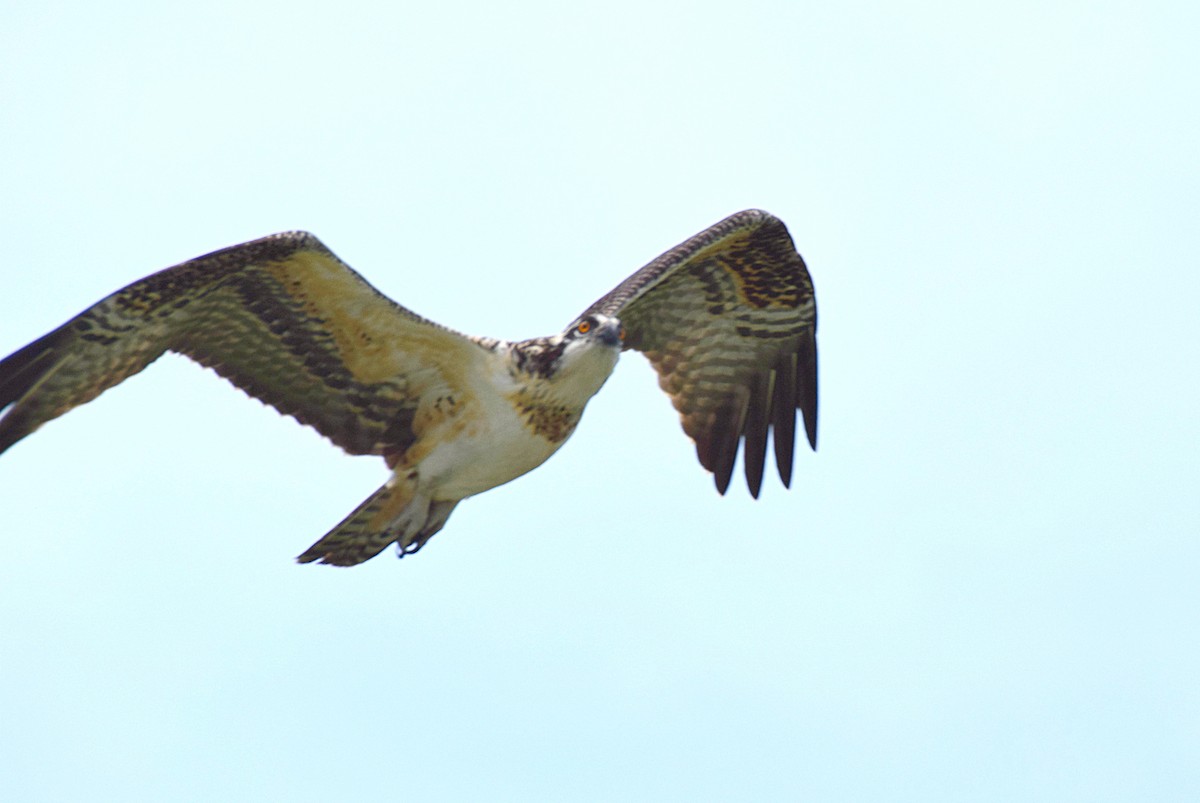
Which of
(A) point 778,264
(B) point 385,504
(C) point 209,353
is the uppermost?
(A) point 778,264

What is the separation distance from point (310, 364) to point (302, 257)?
110cm

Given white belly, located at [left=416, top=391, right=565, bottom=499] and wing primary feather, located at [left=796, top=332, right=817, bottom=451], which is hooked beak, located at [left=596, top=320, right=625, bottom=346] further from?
wing primary feather, located at [left=796, top=332, right=817, bottom=451]

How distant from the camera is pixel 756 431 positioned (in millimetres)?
13664

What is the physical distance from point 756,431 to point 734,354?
56 cm

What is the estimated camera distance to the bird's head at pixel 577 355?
11.4m

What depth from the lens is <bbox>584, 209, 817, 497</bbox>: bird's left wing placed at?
44.0 ft

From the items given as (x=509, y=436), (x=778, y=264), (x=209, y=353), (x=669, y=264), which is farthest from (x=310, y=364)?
(x=778, y=264)

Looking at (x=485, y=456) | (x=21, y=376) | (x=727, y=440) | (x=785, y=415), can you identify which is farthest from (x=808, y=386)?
(x=21, y=376)

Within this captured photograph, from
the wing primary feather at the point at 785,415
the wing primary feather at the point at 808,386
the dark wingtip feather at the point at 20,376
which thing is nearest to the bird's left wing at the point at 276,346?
the dark wingtip feather at the point at 20,376

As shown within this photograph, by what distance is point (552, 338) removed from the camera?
1157cm

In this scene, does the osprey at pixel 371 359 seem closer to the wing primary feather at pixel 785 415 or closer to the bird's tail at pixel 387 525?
the bird's tail at pixel 387 525

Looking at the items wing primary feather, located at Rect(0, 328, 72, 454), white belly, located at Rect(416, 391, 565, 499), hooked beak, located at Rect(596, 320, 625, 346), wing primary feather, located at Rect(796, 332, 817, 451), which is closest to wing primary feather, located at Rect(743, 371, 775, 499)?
wing primary feather, located at Rect(796, 332, 817, 451)

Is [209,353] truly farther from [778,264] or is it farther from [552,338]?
[778,264]

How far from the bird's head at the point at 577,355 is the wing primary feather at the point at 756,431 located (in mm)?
2372
